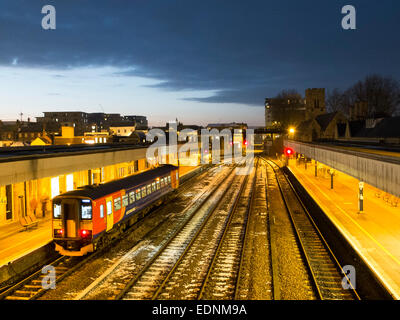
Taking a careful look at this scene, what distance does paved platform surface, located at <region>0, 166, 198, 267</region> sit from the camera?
13.2 meters

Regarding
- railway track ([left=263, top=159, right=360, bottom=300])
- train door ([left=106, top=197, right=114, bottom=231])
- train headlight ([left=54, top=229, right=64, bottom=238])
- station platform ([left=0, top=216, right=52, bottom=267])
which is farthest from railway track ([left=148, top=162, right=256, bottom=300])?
station platform ([left=0, top=216, right=52, bottom=267])

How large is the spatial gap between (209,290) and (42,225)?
1162cm

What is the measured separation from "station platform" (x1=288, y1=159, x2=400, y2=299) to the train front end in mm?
11110

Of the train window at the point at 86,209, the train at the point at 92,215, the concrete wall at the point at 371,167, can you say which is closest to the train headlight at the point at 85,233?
the train at the point at 92,215

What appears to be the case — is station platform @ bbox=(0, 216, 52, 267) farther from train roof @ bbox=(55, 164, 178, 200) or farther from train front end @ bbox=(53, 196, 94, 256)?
train roof @ bbox=(55, 164, 178, 200)

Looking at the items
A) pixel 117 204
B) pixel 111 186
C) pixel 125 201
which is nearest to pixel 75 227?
pixel 117 204

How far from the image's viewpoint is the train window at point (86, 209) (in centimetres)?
1355

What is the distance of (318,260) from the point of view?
14367 mm

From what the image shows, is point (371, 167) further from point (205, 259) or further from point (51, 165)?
point (51, 165)

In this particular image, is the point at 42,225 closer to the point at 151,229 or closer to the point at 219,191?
the point at 151,229

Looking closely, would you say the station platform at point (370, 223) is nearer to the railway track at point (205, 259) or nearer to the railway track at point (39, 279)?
the railway track at point (205, 259)

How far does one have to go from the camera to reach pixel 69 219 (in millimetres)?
13711
